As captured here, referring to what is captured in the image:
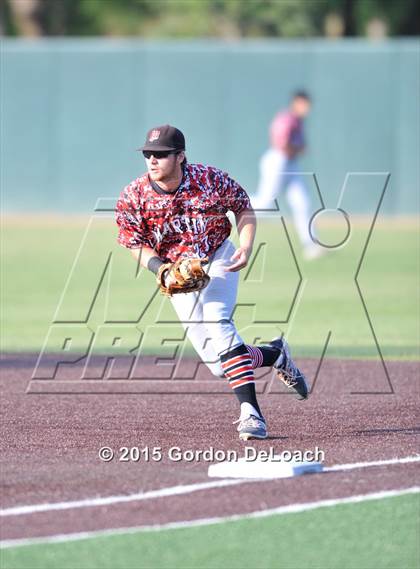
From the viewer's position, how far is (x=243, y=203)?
7.81m

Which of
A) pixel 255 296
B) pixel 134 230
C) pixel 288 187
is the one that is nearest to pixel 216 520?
pixel 134 230

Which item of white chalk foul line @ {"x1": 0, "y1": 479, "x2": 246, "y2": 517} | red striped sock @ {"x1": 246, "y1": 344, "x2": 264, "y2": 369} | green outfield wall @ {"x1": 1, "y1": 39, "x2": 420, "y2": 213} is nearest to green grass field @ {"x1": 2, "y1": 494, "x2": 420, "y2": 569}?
white chalk foul line @ {"x1": 0, "y1": 479, "x2": 246, "y2": 517}

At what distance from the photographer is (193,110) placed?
89.5ft

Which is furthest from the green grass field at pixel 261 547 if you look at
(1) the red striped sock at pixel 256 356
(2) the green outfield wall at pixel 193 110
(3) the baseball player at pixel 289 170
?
(2) the green outfield wall at pixel 193 110

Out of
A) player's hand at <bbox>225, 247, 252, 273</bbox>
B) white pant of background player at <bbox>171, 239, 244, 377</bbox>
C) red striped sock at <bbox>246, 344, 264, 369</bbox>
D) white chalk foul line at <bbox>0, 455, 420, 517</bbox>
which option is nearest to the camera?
white chalk foul line at <bbox>0, 455, 420, 517</bbox>

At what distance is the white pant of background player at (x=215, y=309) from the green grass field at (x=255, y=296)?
459 cm

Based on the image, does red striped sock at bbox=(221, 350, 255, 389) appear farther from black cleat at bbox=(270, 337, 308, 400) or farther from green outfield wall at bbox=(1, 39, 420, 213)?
green outfield wall at bbox=(1, 39, 420, 213)

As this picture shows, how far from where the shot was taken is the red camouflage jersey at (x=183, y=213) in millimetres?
7652

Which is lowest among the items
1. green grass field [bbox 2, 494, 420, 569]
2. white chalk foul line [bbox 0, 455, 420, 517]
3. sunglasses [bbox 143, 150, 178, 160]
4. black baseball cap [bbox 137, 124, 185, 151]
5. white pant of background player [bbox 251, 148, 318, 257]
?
white pant of background player [bbox 251, 148, 318, 257]

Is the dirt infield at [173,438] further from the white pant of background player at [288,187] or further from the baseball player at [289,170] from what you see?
the baseball player at [289,170]

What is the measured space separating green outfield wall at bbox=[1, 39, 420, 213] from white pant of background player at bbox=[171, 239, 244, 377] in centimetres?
1937

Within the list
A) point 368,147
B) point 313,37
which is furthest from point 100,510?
point 313,37

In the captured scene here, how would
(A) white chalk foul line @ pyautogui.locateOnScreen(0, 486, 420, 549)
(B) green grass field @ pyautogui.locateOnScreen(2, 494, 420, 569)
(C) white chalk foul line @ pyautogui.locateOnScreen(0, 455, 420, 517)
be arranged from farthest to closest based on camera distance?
1. (C) white chalk foul line @ pyautogui.locateOnScreen(0, 455, 420, 517)
2. (A) white chalk foul line @ pyautogui.locateOnScreen(0, 486, 420, 549)
3. (B) green grass field @ pyautogui.locateOnScreen(2, 494, 420, 569)

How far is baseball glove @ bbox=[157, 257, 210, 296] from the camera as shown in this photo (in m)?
7.36
